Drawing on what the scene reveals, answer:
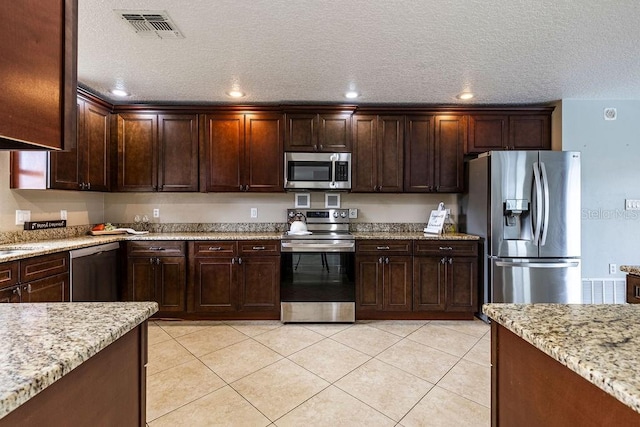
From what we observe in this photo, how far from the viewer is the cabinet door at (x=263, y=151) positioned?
3365mm

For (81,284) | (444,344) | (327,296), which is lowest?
(444,344)

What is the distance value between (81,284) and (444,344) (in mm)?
3149

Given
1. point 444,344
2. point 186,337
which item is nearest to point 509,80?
point 444,344

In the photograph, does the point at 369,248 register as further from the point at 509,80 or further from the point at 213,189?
the point at 509,80

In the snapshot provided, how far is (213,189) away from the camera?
3379 millimetres

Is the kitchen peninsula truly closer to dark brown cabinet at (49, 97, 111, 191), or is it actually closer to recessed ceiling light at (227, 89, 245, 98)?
recessed ceiling light at (227, 89, 245, 98)

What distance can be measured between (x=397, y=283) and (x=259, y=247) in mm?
1487

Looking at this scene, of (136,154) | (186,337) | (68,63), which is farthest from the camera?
(136,154)

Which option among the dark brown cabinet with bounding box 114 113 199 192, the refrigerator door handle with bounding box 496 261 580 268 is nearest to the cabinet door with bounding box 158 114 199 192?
the dark brown cabinet with bounding box 114 113 199 192

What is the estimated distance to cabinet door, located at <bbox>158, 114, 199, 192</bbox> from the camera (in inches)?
131

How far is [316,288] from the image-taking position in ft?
10.2

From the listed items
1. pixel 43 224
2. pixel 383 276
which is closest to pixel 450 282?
pixel 383 276

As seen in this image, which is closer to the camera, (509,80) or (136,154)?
(509,80)

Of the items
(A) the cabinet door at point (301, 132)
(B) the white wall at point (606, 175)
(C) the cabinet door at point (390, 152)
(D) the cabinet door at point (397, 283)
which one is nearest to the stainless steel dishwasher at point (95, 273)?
(A) the cabinet door at point (301, 132)
